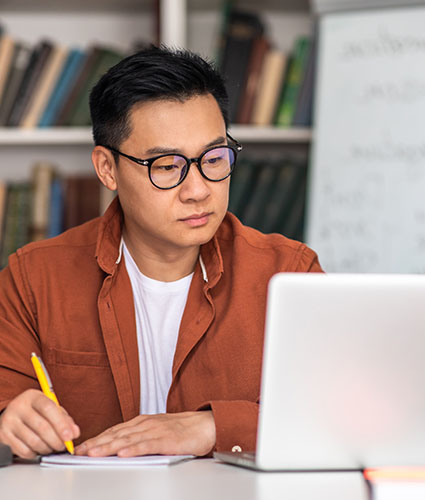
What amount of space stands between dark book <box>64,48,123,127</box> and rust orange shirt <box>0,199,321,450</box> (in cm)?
100

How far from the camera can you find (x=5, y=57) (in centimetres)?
253

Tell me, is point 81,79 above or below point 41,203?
above

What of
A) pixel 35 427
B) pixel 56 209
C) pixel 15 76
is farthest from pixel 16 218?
pixel 35 427

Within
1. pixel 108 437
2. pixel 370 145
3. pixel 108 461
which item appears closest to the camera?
pixel 108 461

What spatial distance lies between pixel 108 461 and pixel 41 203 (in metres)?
1.68

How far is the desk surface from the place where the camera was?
2.66 ft

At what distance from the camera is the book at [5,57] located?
8.26 feet

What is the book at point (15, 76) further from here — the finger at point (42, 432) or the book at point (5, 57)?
the finger at point (42, 432)

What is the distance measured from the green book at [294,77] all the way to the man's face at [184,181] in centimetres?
103

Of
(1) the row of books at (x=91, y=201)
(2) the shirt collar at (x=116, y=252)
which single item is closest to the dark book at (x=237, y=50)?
(1) the row of books at (x=91, y=201)

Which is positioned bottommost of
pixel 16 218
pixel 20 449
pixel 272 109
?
pixel 20 449

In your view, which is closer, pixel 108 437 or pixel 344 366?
pixel 344 366

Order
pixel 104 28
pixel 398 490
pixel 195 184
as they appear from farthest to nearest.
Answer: pixel 104 28
pixel 195 184
pixel 398 490

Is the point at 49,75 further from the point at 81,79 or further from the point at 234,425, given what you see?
the point at 234,425
